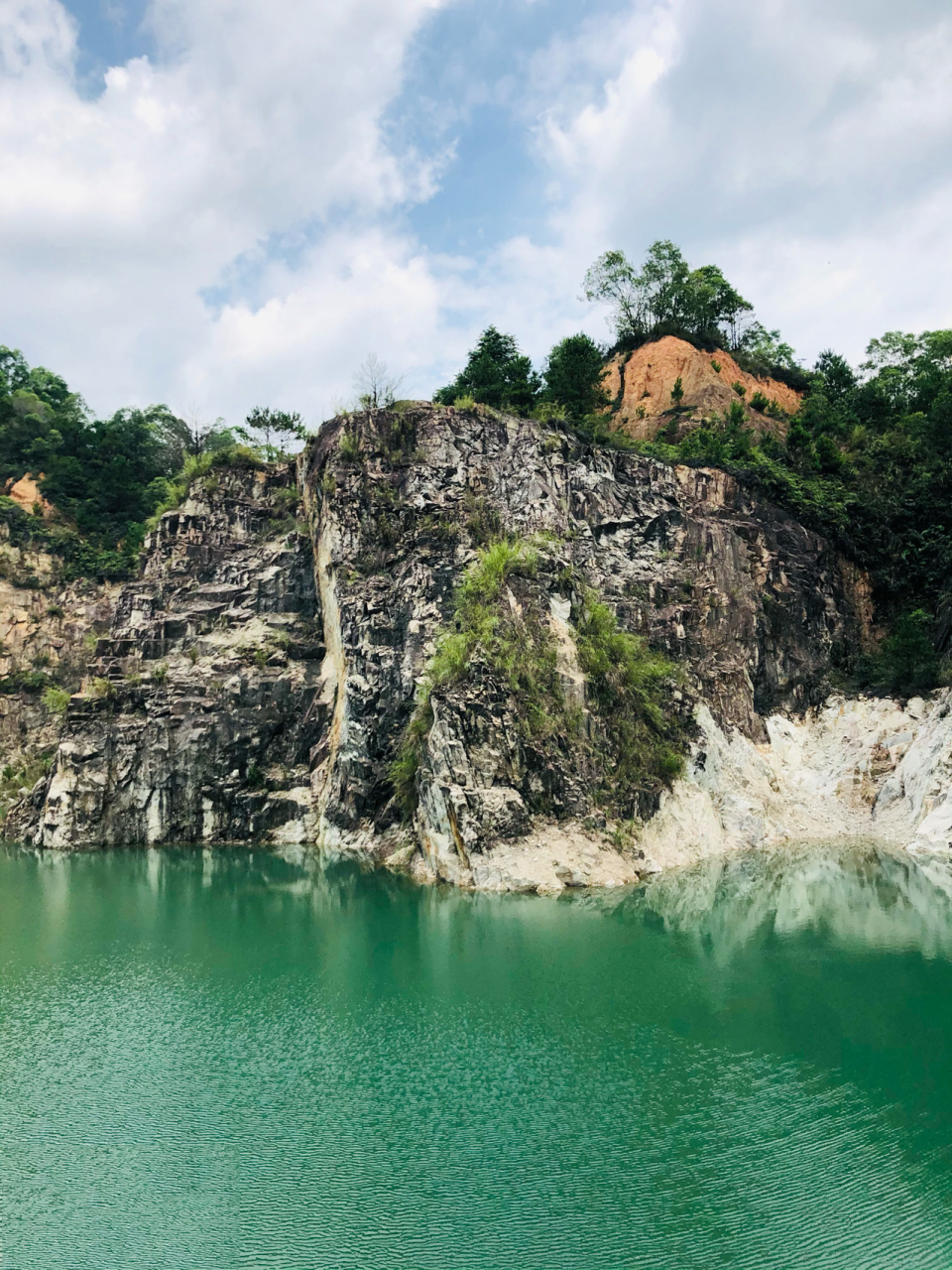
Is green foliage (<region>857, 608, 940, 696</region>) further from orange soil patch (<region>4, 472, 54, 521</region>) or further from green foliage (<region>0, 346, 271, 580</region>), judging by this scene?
orange soil patch (<region>4, 472, 54, 521</region>)

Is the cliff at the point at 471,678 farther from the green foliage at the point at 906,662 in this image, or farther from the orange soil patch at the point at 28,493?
the orange soil patch at the point at 28,493

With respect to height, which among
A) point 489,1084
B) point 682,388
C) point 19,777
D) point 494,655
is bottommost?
point 489,1084

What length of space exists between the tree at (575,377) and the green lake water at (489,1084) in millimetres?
28115

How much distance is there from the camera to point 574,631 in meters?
31.7

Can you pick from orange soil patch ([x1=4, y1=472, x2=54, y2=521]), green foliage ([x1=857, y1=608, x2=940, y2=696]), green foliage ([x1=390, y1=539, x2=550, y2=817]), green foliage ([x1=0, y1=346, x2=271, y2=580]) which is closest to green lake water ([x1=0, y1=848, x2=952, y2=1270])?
green foliage ([x1=390, y1=539, x2=550, y2=817])

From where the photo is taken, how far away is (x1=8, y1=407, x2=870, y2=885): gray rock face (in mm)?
34188

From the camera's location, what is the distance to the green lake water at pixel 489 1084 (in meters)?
10.0

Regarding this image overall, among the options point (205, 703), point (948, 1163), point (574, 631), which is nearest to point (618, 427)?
→ point (574, 631)

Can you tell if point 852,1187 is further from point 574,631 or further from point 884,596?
point 884,596

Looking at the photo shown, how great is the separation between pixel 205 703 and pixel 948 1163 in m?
31.7

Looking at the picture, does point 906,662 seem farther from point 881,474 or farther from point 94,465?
point 94,465

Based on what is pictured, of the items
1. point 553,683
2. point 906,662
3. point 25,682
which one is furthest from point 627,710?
point 25,682

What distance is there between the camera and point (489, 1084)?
13.9 m

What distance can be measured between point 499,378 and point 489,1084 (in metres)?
36.0
